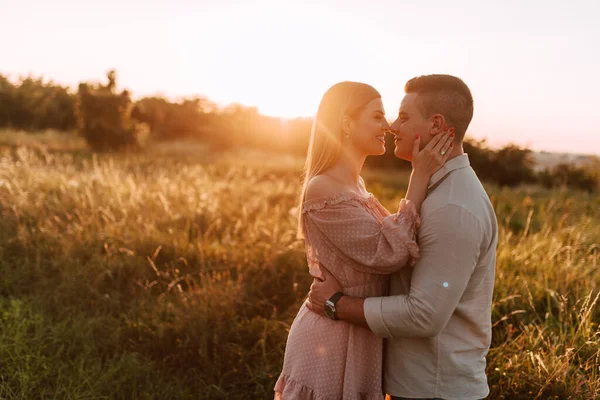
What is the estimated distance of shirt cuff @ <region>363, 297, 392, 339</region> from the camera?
194cm

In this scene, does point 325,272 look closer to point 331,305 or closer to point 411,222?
point 331,305

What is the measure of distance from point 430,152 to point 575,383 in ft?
7.51

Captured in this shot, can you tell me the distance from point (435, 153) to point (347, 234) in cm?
51

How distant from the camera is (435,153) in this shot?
6.59 feet

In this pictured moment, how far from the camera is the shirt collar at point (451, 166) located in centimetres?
199

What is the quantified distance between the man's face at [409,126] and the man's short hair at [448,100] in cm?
3

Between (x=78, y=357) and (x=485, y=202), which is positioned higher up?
(x=485, y=202)

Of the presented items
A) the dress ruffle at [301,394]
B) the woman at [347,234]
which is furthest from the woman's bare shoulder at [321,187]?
the dress ruffle at [301,394]

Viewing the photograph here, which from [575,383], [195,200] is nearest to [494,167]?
[195,200]

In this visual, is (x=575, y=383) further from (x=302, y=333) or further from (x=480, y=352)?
(x=302, y=333)

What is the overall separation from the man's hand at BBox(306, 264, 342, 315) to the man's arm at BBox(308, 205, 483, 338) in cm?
33

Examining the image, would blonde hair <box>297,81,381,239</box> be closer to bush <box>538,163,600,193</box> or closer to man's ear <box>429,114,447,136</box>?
man's ear <box>429,114,447,136</box>

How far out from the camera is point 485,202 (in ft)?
6.31

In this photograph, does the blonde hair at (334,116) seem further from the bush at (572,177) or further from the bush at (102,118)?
the bush at (102,118)
